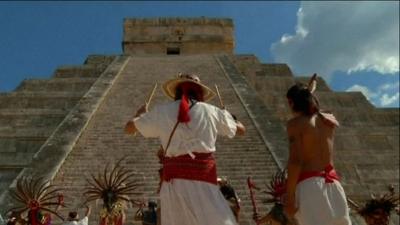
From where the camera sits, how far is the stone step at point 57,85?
17.0 m

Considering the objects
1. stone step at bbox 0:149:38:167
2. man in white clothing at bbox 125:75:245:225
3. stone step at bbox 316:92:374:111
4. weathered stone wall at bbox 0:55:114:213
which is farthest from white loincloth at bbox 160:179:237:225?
stone step at bbox 316:92:374:111

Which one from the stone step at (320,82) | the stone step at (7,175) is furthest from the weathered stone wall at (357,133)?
the stone step at (7,175)

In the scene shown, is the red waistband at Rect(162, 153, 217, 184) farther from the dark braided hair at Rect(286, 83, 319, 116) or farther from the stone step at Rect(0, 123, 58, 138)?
the stone step at Rect(0, 123, 58, 138)

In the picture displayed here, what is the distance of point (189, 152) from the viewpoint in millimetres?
3930

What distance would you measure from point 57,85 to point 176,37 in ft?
39.9

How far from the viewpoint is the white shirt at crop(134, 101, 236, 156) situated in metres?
3.96

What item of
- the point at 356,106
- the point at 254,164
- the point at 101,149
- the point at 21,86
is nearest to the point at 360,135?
the point at 356,106

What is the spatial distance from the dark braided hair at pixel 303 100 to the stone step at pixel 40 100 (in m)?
11.5

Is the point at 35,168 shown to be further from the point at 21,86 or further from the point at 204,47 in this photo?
the point at 204,47

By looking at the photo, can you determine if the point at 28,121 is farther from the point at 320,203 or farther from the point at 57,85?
the point at 320,203

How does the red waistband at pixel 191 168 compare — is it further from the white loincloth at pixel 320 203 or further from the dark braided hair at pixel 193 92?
the white loincloth at pixel 320 203

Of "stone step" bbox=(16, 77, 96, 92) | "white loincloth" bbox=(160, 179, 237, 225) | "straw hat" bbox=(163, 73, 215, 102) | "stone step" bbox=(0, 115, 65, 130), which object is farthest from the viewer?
"stone step" bbox=(16, 77, 96, 92)

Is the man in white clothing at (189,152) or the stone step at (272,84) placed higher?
the stone step at (272,84)

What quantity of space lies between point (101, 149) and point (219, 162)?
94.7 inches
